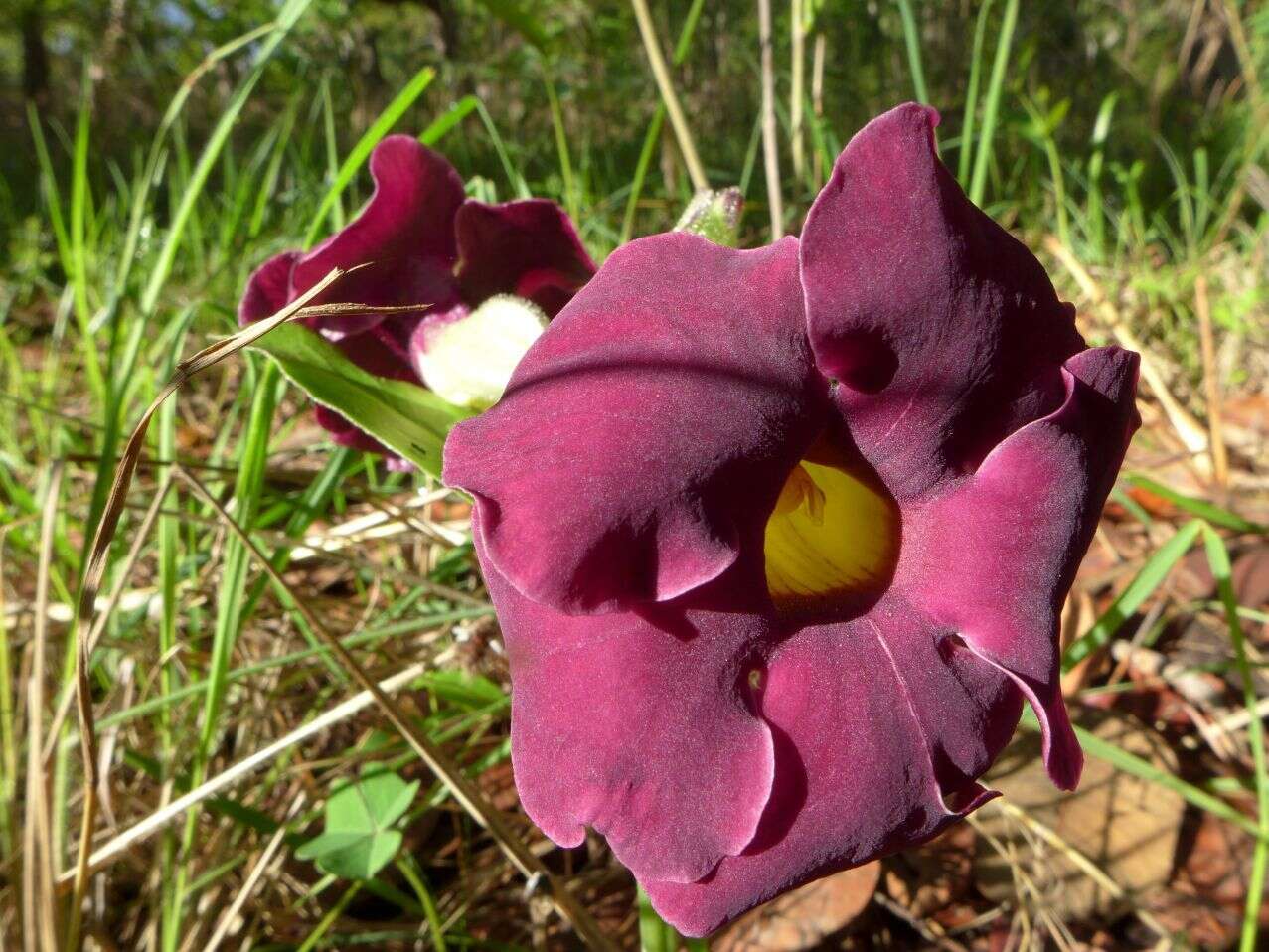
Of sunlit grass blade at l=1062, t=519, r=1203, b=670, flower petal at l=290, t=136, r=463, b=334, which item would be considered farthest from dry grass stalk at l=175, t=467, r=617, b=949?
sunlit grass blade at l=1062, t=519, r=1203, b=670

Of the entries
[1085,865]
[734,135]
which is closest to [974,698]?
[1085,865]

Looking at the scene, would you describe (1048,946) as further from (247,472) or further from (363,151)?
(363,151)

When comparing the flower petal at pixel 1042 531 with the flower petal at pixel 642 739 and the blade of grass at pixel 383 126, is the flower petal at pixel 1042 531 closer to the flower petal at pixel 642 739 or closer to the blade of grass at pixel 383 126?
the flower petal at pixel 642 739

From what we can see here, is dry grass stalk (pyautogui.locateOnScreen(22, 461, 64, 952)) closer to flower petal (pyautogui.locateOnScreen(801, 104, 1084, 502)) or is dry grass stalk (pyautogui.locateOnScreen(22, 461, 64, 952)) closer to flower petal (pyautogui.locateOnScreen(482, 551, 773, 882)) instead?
flower petal (pyautogui.locateOnScreen(482, 551, 773, 882))

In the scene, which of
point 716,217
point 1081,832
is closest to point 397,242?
point 716,217

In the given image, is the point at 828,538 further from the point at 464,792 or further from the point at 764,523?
the point at 464,792

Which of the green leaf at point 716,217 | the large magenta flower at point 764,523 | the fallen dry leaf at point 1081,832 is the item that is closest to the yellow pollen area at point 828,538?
the large magenta flower at point 764,523
